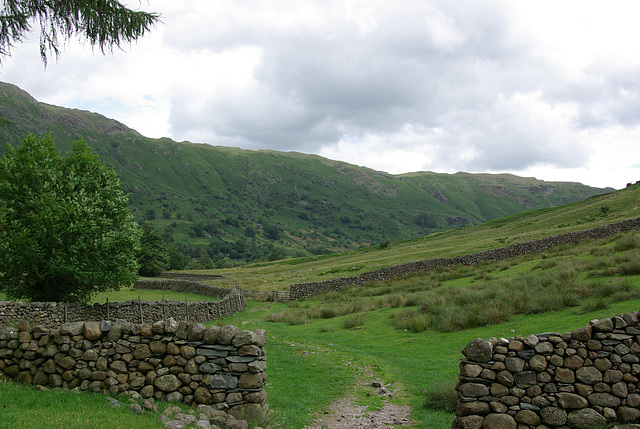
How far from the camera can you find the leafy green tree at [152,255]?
263ft

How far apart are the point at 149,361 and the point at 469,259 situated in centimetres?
3542

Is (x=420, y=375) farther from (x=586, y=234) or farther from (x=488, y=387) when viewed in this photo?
(x=586, y=234)

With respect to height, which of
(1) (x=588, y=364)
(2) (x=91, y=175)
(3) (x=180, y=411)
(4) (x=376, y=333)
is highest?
(2) (x=91, y=175)

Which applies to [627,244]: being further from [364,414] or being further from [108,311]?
[108,311]

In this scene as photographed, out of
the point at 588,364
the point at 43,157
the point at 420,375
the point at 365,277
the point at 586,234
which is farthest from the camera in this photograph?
the point at 365,277

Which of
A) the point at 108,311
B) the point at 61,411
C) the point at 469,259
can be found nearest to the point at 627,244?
the point at 469,259

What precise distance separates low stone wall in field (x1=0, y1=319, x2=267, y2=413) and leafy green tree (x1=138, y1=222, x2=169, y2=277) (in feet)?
231

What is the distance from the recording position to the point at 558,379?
26.3 ft

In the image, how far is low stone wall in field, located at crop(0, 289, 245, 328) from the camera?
19.4 m

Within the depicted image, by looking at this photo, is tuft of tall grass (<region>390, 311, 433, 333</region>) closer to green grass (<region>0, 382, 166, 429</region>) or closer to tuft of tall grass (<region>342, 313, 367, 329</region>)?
tuft of tall grass (<region>342, 313, 367, 329</region>)

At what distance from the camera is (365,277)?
43562 millimetres

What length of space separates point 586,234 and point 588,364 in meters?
34.7

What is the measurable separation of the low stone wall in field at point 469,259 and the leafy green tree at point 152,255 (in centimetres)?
4524

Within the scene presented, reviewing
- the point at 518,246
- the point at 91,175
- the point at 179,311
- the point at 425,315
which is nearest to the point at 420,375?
the point at 425,315
